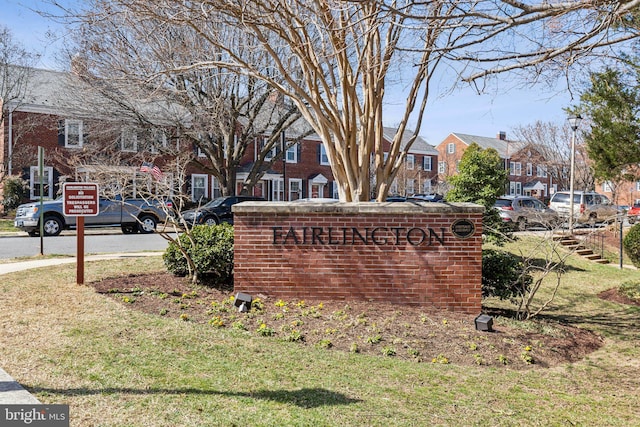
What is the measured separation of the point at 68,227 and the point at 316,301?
14.3 metres

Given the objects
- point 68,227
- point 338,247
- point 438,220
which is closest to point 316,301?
point 338,247

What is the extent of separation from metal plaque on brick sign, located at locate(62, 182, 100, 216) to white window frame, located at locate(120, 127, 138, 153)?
1451cm

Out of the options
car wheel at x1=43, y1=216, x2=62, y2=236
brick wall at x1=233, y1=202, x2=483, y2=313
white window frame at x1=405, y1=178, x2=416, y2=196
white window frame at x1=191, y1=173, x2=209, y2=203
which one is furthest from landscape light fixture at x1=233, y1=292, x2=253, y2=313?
white window frame at x1=405, y1=178, x2=416, y2=196

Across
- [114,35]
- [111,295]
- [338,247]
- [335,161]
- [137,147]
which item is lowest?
A: [111,295]

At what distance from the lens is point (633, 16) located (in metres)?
8.52

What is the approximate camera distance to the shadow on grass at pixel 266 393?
4.39 meters

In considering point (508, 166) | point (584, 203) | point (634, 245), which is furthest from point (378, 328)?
point (508, 166)

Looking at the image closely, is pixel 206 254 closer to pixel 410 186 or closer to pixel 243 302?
pixel 243 302

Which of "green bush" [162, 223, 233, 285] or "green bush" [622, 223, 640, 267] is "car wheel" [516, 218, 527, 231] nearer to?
"green bush" [622, 223, 640, 267]

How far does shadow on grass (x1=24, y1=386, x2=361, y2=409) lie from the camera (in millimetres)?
4387

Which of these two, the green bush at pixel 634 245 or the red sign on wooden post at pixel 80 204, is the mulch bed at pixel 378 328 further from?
the green bush at pixel 634 245

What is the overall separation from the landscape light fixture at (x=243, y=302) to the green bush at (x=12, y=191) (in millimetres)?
23440

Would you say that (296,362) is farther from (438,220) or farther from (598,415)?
(438,220)

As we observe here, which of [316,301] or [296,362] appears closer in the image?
[296,362]
